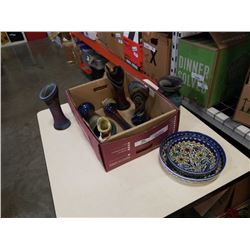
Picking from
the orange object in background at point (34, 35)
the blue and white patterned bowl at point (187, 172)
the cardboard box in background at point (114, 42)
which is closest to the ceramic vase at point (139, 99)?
the blue and white patterned bowl at point (187, 172)

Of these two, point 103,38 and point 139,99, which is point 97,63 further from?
point 139,99

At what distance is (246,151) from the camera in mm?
849

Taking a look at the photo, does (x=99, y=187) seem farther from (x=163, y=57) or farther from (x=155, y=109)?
(x=163, y=57)

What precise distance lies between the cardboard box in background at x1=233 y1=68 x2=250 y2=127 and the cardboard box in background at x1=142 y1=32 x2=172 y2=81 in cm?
40

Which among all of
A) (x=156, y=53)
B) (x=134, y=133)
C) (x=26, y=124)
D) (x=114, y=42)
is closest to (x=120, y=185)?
(x=134, y=133)

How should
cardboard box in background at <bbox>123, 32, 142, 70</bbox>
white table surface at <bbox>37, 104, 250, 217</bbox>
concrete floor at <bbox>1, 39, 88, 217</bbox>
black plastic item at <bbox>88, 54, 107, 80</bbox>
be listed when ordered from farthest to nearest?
black plastic item at <bbox>88, 54, 107, 80</bbox> → concrete floor at <bbox>1, 39, 88, 217</bbox> → cardboard box in background at <bbox>123, 32, 142, 70</bbox> → white table surface at <bbox>37, 104, 250, 217</bbox>

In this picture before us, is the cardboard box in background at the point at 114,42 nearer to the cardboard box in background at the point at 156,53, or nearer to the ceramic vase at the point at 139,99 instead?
the cardboard box in background at the point at 156,53

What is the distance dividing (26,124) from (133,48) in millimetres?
1370

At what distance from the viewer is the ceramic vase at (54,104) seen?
77 centimetres

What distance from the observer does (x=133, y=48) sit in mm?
1298

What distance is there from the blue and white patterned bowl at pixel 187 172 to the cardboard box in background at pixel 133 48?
2.33 feet

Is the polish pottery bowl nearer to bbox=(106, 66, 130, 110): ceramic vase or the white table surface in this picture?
the white table surface

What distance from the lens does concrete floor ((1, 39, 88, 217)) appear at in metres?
1.43

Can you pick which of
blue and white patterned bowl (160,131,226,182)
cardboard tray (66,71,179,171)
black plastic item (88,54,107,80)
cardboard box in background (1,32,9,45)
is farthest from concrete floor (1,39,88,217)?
blue and white patterned bowl (160,131,226,182)
